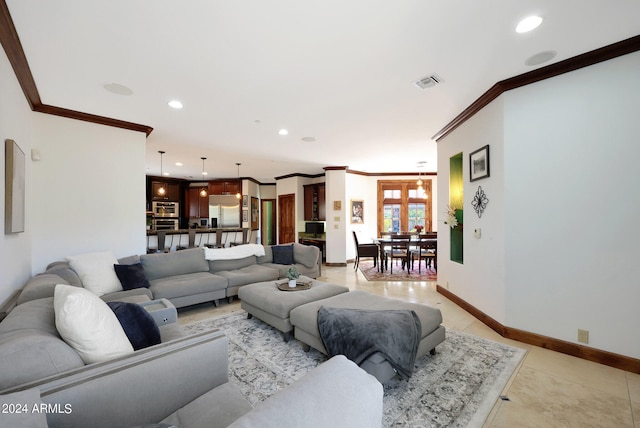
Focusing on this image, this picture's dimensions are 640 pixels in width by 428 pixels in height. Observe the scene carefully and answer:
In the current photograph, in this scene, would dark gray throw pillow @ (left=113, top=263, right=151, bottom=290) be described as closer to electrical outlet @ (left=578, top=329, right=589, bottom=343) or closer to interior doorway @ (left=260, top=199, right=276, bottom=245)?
electrical outlet @ (left=578, top=329, right=589, bottom=343)

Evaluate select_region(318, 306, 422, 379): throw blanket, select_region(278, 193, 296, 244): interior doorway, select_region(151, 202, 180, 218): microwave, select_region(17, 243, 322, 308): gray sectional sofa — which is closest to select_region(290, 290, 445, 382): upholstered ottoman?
select_region(318, 306, 422, 379): throw blanket

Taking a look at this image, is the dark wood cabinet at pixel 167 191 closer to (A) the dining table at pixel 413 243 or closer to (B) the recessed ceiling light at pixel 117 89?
(B) the recessed ceiling light at pixel 117 89

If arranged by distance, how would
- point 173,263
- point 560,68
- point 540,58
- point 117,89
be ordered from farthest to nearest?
1. point 173,263
2. point 117,89
3. point 560,68
4. point 540,58

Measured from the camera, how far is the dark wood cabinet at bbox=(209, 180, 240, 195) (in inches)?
369

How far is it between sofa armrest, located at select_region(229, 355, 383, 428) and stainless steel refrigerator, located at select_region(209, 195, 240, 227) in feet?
28.3

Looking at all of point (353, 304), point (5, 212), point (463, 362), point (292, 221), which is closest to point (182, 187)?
point (292, 221)

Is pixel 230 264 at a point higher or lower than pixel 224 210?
lower

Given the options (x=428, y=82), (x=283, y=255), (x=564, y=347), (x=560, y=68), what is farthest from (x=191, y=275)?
(x=560, y=68)

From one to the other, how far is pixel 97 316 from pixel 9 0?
2.16 m

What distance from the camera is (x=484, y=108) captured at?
10.8ft

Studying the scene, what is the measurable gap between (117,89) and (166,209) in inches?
264

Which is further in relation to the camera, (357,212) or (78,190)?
(357,212)

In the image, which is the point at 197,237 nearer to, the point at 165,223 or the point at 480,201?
the point at 165,223

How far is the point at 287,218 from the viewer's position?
29.7 ft
